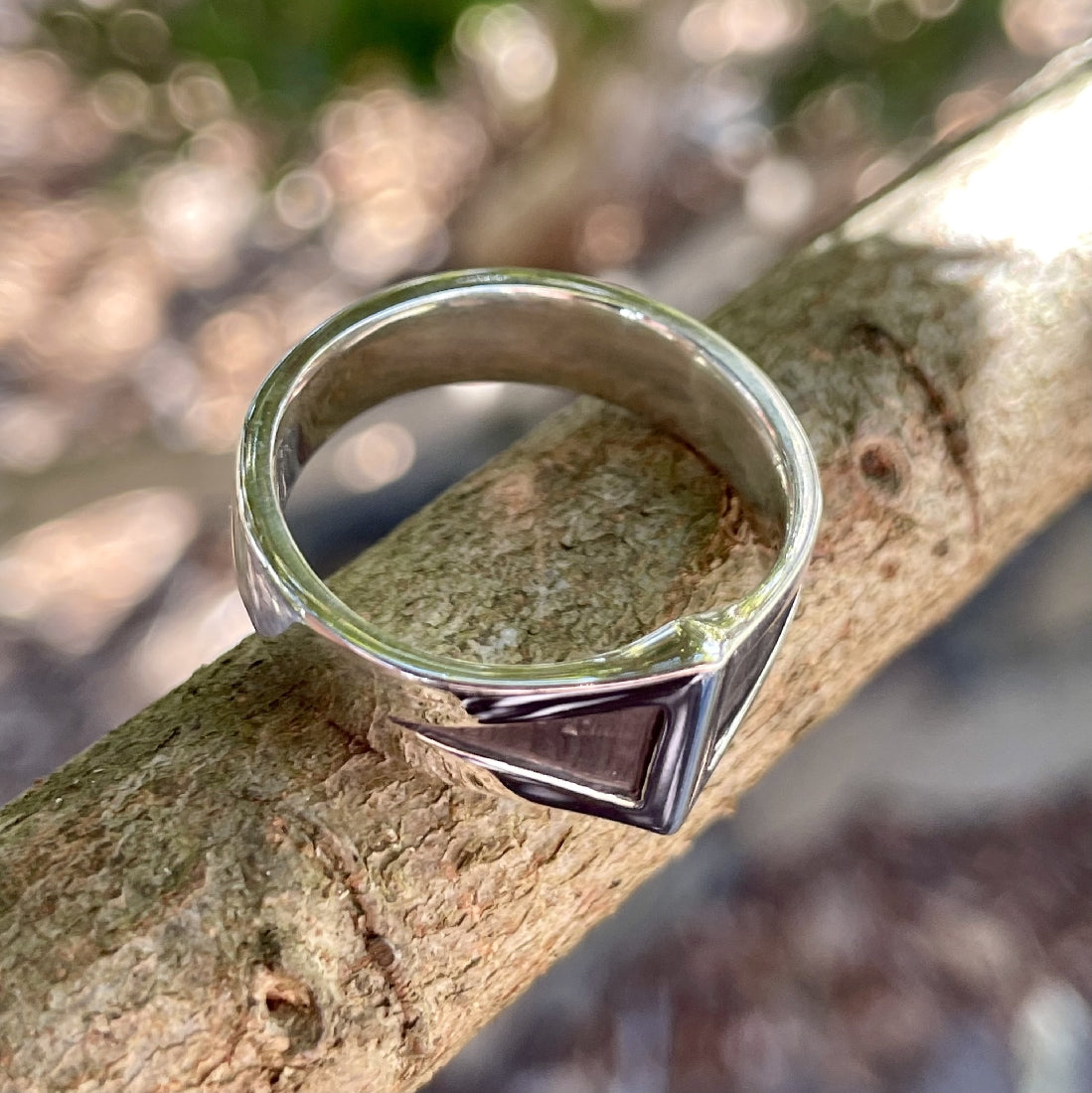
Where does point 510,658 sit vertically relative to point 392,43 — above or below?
below

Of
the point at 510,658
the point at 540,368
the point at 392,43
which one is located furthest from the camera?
the point at 392,43

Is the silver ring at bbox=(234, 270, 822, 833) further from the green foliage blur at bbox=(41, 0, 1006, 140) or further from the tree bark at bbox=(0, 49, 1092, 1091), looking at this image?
the green foliage blur at bbox=(41, 0, 1006, 140)

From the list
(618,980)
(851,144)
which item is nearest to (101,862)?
(618,980)

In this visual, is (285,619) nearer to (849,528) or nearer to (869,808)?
(849,528)

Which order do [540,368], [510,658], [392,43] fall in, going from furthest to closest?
[392,43], [540,368], [510,658]

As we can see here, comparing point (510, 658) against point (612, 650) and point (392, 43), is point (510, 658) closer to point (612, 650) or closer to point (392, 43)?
point (612, 650)

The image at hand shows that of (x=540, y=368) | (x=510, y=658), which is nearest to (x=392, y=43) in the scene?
(x=540, y=368)

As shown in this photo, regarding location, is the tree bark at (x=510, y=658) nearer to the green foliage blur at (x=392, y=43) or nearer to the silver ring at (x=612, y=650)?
the silver ring at (x=612, y=650)
